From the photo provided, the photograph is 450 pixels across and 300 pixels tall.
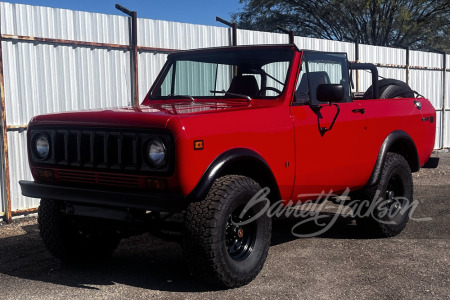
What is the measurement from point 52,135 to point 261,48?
2.10 metres

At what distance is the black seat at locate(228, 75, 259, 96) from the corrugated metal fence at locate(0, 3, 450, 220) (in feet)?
11.2

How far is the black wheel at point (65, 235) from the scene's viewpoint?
5.00 meters

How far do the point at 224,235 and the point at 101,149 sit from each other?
1121mm

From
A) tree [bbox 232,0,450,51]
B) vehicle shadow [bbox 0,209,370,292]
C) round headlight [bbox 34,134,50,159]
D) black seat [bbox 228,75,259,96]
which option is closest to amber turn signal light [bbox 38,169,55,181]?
round headlight [bbox 34,134,50,159]

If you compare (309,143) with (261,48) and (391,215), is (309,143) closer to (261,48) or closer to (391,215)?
(261,48)

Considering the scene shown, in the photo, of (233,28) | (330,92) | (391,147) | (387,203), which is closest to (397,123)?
(391,147)

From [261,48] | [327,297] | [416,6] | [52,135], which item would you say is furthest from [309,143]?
[416,6]

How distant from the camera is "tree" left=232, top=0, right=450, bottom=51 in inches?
1226

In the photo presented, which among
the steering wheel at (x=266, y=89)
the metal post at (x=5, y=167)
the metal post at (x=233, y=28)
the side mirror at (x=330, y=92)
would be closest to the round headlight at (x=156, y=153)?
the steering wheel at (x=266, y=89)

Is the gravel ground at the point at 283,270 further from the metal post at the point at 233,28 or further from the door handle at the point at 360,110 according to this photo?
the metal post at the point at 233,28

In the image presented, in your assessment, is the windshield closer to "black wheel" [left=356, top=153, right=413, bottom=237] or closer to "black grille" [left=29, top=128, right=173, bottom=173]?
"black grille" [left=29, top=128, right=173, bottom=173]

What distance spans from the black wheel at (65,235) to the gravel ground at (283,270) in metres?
0.14

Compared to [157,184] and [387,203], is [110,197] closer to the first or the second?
[157,184]

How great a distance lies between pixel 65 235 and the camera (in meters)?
5.06
